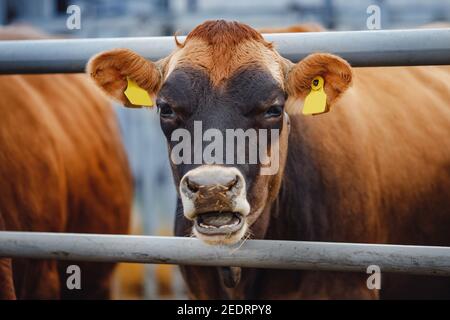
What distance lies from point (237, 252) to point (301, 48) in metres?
0.68

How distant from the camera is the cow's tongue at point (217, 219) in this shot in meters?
1.94

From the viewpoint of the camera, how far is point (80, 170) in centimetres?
371

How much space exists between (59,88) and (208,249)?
7.82ft

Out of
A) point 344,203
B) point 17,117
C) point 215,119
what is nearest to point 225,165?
point 215,119

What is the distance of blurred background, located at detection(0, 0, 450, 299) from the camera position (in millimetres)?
5598

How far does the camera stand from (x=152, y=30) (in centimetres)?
681

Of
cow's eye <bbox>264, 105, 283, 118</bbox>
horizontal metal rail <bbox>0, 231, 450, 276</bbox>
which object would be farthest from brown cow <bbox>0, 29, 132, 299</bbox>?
cow's eye <bbox>264, 105, 283, 118</bbox>

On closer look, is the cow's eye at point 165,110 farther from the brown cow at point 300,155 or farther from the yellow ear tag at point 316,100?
the yellow ear tag at point 316,100

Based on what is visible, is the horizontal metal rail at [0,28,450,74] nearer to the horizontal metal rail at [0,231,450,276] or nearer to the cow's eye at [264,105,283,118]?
the cow's eye at [264,105,283,118]

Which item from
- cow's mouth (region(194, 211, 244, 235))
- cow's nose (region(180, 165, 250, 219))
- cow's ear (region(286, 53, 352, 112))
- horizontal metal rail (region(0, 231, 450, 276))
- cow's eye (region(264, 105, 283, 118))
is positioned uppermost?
cow's ear (region(286, 53, 352, 112))

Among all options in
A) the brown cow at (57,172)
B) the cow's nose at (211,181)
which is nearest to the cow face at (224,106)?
the cow's nose at (211,181)

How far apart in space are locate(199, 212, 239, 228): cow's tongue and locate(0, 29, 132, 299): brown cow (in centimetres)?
81

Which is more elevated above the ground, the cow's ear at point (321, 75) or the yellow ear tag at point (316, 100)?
the cow's ear at point (321, 75)

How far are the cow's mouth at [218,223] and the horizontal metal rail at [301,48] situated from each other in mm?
575
